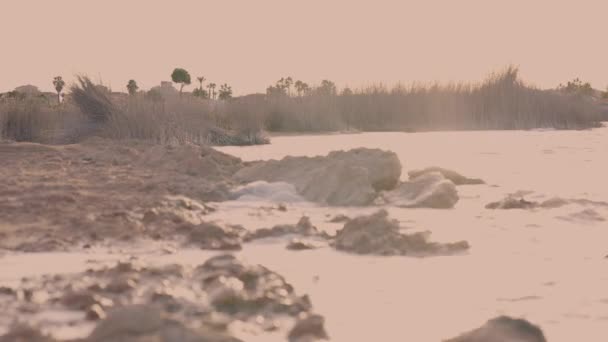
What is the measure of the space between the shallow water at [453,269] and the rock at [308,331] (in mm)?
55

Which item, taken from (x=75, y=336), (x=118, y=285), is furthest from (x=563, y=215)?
(x=75, y=336)

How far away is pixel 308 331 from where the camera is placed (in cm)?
239

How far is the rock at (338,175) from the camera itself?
18.9 ft

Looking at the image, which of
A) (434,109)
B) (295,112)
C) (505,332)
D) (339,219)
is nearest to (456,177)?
(339,219)

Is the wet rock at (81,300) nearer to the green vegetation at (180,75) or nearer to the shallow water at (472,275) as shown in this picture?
the shallow water at (472,275)

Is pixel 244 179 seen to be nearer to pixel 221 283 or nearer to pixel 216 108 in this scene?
pixel 221 283

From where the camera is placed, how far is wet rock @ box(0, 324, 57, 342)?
7.30 ft


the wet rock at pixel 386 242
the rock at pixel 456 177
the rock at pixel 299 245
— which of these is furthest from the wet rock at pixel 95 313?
the rock at pixel 456 177

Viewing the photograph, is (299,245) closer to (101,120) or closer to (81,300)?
(81,300)

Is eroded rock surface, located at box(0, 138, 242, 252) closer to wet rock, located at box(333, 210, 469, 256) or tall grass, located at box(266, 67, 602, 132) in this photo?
wet rock, located at box(333, 210, 469, 256)

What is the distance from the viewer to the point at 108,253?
372cm

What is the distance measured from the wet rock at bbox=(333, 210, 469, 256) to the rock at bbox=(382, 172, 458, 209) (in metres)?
1.49

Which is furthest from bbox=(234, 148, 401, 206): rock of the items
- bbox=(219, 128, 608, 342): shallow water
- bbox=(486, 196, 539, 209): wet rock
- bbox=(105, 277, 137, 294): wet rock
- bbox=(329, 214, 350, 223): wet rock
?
bbox=(105, 277, 137, 294): wet rock

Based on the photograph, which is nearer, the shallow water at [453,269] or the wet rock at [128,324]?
the wet rock at [128,324]
